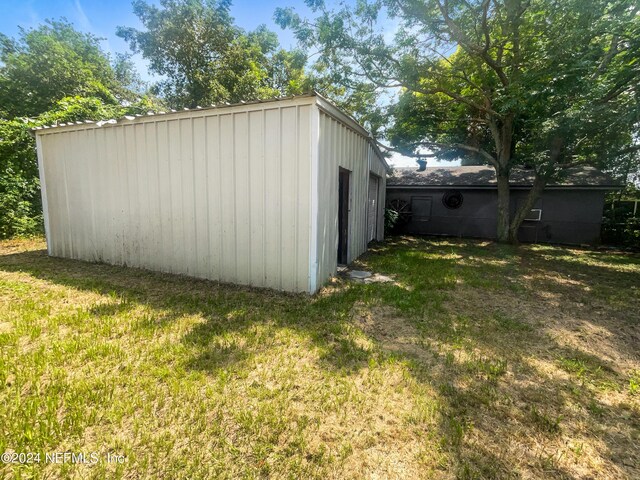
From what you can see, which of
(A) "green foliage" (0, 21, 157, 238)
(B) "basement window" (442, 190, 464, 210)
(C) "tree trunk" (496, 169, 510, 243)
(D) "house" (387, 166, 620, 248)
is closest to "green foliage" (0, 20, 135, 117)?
(A) "green foliage" (0, 21, 157, 238)

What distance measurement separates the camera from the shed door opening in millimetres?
8523

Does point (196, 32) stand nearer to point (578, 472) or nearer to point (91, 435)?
point (91, 435)

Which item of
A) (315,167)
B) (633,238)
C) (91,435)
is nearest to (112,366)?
(91,435)

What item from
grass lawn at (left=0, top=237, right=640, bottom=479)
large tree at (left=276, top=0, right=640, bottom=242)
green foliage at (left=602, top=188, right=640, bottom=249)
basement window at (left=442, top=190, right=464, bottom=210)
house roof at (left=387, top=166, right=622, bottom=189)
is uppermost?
large tree at (left=276, top=0, right=640, bottom=242)

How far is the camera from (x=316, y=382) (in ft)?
7.46

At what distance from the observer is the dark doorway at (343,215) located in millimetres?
5918

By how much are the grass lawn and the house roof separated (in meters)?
8.07

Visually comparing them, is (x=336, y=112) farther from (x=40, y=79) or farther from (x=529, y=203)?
(x=40, y=79)

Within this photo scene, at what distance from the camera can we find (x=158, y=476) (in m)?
1.45

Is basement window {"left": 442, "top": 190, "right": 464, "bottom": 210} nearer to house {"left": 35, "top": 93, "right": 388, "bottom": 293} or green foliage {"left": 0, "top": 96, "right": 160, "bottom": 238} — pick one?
house {"left": 35, "top": 93, "right": 388, "bottom": 293}

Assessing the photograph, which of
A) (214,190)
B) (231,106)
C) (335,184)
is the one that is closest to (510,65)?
(335,184)

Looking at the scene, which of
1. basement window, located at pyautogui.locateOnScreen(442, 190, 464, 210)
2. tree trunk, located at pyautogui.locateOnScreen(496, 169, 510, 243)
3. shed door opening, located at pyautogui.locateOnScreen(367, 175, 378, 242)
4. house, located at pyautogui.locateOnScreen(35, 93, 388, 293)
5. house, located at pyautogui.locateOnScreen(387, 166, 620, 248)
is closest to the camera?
house, located at pyautogui.locateOnScreen(35, 93, 388, 293)

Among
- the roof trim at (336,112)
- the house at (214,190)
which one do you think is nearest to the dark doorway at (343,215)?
the house at (214,190)

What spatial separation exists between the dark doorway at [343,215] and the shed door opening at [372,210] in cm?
238
